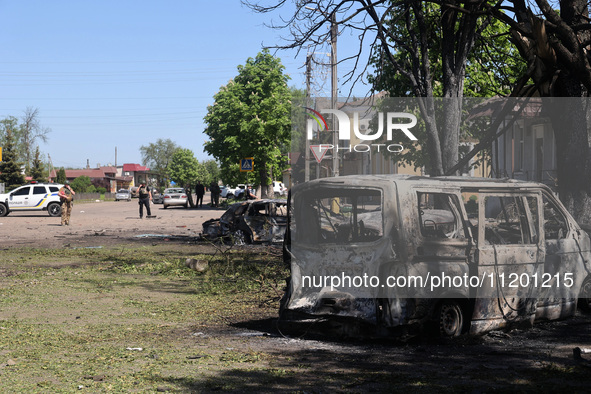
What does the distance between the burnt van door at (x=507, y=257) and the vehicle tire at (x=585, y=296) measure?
1128mm

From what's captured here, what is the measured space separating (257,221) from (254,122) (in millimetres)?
34622

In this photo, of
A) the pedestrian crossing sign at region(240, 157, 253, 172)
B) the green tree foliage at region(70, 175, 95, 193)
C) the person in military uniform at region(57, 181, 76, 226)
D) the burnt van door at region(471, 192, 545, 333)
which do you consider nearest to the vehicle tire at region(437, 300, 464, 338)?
the burnt van door at region(471, 192, 545, 333)

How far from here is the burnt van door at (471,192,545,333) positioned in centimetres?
762

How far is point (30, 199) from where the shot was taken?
133 ft

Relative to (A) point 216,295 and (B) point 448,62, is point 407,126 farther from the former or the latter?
(B) point 448,62

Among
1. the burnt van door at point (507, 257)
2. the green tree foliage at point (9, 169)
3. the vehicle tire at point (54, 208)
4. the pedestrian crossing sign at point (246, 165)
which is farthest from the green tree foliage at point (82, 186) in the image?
the burnt van door at point (507, 257)

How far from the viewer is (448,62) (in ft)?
49.0

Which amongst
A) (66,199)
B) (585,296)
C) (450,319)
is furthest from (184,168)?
(450,319)

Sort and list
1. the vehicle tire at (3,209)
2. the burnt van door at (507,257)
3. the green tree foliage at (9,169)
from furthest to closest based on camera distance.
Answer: the green tree foliage at (9,169) → the vehicle tire at (3,209) → the burnt van door at (507,257)

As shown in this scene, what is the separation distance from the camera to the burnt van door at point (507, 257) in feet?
25.0

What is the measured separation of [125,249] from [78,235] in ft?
20.9

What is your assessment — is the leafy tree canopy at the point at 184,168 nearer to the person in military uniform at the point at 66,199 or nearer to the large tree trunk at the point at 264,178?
the large tree trunk at the point at 264,178

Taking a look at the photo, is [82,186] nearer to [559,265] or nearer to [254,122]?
[254,122]

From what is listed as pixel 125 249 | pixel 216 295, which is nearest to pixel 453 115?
pixel 216 295
